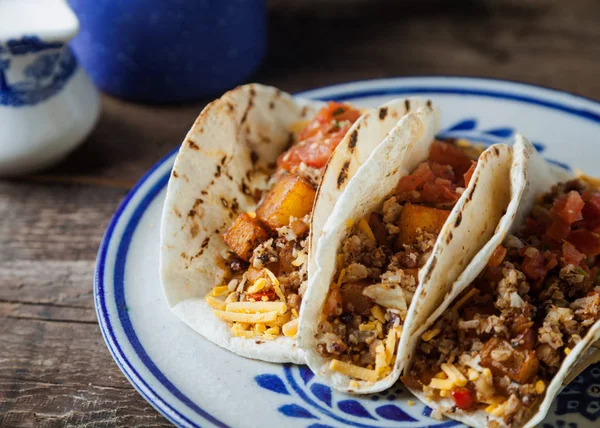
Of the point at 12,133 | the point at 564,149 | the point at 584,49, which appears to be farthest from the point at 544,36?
the point at 12,133

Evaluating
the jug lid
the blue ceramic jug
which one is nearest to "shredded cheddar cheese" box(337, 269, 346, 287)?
the jug lid

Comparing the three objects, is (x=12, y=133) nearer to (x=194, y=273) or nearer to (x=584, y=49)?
(x=194, y=273)

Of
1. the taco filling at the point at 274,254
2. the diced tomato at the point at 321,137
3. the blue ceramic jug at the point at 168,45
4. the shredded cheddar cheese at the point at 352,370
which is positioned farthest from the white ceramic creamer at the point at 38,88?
the shredded cheddar cheese at the point at 352,370

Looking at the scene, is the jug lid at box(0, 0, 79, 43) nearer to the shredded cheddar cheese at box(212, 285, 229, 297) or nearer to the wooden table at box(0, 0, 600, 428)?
the wooden table at box(0, 0, 600, 428)

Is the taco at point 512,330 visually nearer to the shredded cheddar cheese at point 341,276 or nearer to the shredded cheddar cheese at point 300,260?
the shredded cheddar cheese at point 341,276

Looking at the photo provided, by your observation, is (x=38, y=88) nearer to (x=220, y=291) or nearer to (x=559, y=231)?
(x=220, y=291)

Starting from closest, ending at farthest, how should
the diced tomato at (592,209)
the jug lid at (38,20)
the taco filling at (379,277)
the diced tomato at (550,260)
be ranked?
the taco filling at (379,277) < the diced tomato at (550,260) < the diced tomato at (592,209) < the jug lid at (38,20)
